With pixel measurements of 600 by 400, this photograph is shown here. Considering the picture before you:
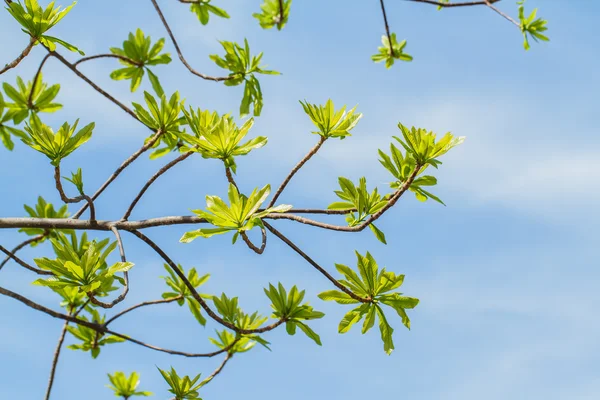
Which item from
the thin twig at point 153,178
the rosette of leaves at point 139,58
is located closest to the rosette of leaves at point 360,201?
the thin twig at point 153,178

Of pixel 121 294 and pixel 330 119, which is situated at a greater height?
pixel 330 119

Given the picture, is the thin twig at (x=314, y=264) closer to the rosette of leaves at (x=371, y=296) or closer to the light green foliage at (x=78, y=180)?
the rosette of leaves at (x=371, y=296)

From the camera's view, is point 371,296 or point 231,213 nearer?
point 231,213

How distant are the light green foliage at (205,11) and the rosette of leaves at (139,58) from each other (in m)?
0.30

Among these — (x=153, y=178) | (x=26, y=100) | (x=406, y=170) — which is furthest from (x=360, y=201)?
(x=26, y=100)

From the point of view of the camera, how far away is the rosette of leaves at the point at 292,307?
2.43 meters

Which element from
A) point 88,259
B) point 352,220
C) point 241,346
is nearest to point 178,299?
point 241,346

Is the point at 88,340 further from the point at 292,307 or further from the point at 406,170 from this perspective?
the point at 406,170

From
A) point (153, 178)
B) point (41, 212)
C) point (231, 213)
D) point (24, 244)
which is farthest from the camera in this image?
point (41, 212)

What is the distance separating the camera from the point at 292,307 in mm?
2439

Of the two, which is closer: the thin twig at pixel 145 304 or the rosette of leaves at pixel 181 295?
the thin twig at pixel 145 304

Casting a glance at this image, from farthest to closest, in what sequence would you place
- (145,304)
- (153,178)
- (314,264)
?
(145,304), (153,178), (314,264)

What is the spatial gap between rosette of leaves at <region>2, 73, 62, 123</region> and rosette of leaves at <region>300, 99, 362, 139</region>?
4.55 feet

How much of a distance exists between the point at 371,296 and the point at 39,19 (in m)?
1.90
